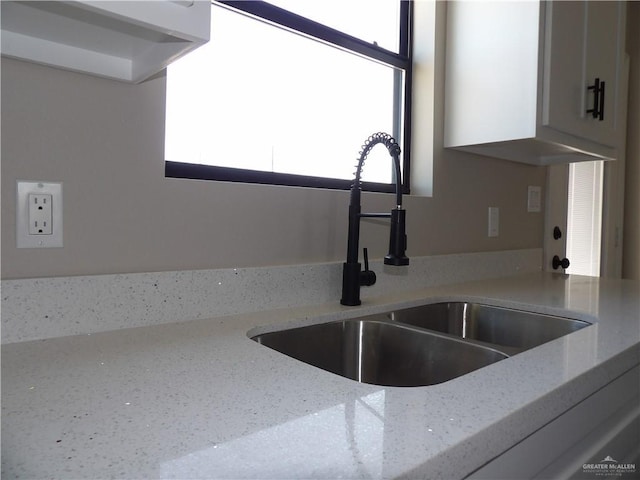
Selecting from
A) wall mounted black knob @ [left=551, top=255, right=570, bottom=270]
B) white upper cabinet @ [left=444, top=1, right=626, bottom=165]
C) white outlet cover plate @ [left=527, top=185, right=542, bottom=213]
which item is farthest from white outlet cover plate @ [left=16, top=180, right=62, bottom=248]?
wall mounted black knob @ [left=551, top=255, right=570, bottom=270]

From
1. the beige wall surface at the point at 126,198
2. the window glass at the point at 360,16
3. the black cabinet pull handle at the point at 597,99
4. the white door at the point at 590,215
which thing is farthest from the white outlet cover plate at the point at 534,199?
the beige wall surface at the point at 126,198

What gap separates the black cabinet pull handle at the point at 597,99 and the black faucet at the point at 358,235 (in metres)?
0.97

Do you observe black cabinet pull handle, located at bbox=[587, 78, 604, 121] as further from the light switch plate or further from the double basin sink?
the double basin sink

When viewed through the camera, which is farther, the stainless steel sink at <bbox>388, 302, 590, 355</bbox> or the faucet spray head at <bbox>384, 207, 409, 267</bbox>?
the stainless steel sink at <bbox>388, 302, 590, 355</bbox>

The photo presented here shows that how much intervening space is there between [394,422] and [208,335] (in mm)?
466

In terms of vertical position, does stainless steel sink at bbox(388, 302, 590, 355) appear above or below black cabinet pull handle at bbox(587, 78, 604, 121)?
below

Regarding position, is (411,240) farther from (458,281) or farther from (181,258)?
(181,258)

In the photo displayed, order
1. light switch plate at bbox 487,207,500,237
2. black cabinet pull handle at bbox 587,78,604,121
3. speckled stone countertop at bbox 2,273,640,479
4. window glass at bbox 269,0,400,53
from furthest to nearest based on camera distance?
light switch plate at bbox 487,207,500,237 → black cabinet pull handle at bbox 587,78,604,121 → window glass at bbox 269,0,400,53 → speckled stone countertop at bbox 2,273,640,479

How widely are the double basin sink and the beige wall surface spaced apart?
0.76 ft

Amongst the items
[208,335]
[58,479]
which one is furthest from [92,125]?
[58,479]

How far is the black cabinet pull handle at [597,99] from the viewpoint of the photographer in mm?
1620

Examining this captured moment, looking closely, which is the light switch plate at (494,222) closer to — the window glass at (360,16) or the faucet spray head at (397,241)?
the window glass at (360,16)

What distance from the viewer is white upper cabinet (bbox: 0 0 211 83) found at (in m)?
0.59

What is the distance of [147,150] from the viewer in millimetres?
928
